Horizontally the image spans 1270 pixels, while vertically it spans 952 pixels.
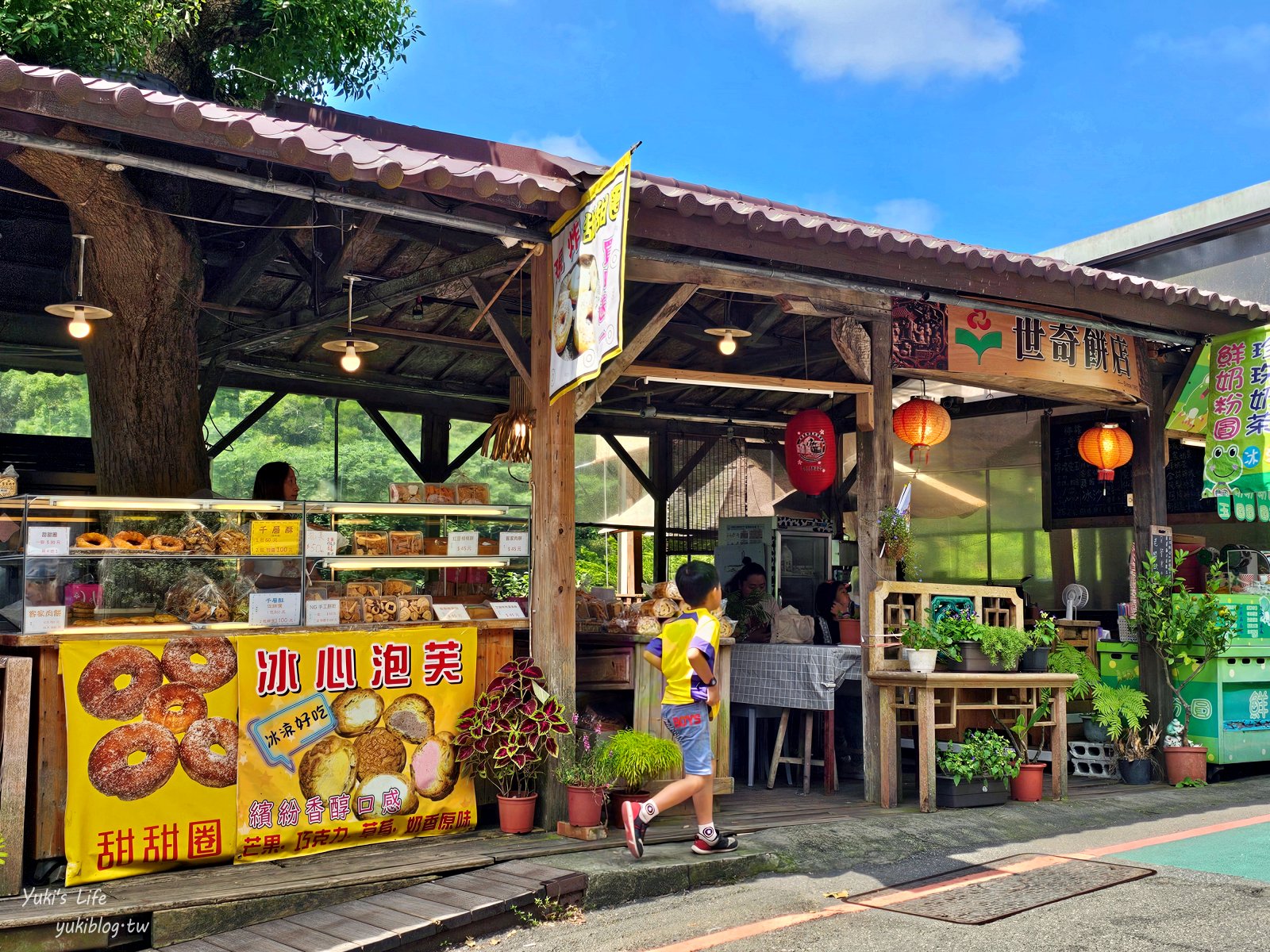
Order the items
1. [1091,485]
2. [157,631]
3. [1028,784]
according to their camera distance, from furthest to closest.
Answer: [1091,485] < [1028,784] < [157,631]

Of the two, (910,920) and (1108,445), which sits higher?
(1108,445)

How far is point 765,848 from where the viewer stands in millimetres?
6445

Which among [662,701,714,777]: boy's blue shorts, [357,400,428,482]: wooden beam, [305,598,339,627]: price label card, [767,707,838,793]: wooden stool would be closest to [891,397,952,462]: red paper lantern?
[767,707,838,793]: wooden stool

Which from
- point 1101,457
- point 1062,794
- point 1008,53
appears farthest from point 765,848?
point 1008,53

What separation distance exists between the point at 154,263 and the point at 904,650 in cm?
589

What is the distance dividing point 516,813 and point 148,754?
2043mm

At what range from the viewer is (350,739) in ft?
20.4

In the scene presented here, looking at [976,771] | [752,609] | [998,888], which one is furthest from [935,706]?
[998,888]

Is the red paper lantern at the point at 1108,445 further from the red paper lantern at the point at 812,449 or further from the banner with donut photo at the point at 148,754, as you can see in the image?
the banner with donut photo at the point at 148,754

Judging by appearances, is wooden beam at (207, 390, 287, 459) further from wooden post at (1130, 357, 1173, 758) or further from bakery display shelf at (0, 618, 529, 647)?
wooden post at (1130, 357, 1173, 758)

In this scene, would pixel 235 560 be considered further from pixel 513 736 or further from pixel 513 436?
pixel 513 436

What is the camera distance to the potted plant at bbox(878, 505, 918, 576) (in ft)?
26.9

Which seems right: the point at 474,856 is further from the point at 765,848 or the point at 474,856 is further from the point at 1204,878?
the point at 1204,878

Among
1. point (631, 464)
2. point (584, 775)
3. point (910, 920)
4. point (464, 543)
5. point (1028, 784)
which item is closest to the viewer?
point (910, 920)
